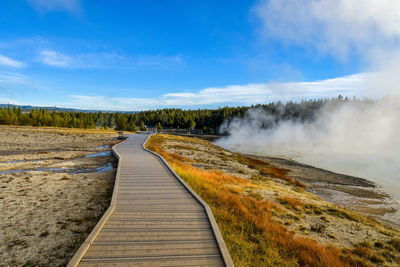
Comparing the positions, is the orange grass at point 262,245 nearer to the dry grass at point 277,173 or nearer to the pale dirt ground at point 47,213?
the pale dirt ground at point 47,213

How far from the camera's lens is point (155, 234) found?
221 inches

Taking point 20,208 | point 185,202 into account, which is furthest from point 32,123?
→ point 185,202

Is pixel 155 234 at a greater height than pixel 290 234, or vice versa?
pixel 155 234

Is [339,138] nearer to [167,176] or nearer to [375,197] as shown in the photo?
[375,197]

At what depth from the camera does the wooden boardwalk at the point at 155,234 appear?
15.0ft

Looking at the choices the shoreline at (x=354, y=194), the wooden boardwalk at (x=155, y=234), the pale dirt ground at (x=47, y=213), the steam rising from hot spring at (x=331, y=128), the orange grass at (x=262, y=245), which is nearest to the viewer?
the wooden boardwalk at (x=155, y=234)

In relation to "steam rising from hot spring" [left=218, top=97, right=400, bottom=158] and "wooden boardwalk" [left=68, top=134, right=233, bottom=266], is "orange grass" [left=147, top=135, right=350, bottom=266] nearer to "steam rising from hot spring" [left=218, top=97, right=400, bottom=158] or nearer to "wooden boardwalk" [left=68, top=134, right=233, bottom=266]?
"wooden boardwalk" [left=68, top=134, right=233, bottom=266]

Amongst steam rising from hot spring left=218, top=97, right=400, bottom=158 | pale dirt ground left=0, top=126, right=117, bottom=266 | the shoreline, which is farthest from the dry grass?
steam rising from hot spring left=218, top=97, right=400, bottom=158

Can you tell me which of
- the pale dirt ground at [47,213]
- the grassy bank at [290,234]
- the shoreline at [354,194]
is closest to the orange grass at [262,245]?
the grassy bank at [290,234]

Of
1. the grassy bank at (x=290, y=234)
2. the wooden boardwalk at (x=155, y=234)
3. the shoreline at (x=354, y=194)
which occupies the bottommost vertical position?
the shoreline at (x=354, y=194)

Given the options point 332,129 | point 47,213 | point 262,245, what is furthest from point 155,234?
point 332,129

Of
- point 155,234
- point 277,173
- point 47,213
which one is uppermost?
point 155,234

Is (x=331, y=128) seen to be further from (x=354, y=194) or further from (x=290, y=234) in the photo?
(x=290, y=234)

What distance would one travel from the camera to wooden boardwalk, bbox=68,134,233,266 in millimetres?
4570
